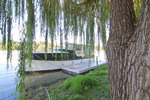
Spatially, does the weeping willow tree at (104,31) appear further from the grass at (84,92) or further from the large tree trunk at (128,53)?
the grass at (84,92)

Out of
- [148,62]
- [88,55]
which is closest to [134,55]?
[148,62]

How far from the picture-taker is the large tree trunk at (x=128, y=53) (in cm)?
41

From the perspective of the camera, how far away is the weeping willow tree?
447 mm

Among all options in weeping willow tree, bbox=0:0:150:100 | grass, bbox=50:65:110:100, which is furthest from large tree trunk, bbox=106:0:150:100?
grass, bbox=50:65:110:100

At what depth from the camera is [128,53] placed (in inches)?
20.5

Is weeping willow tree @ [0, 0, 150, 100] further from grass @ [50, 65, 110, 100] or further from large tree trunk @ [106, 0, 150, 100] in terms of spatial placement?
grass @ [50, 65, 110, 100]

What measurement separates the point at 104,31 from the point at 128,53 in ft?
1.60

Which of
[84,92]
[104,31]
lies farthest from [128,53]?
[84,92]

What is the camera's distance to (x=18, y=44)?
633 millimetres

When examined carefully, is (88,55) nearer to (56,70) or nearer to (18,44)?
(18,44)

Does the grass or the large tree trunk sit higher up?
the large tree trunk

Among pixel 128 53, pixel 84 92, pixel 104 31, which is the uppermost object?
pixel 104 31

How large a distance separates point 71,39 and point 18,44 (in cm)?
51

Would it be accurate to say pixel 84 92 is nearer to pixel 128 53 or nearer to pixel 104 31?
pixel 104 31
